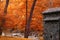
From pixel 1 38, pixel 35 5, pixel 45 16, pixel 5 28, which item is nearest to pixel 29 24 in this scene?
pixel 35 5

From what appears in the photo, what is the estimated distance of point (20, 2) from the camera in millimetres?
20281

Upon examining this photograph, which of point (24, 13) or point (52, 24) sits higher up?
point (52, 24)

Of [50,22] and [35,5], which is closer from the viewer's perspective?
[50,22]

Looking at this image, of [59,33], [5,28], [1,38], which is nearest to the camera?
[59,33]

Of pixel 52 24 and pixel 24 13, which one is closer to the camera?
pixel 52 24

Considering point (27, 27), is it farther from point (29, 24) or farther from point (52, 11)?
point (52, 11)

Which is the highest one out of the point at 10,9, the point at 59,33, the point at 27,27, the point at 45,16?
the point at 45,16

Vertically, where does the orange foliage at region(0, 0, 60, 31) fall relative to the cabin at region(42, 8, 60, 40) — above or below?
below

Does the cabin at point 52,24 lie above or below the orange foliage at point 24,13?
above

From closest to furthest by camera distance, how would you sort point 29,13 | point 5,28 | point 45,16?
point 45,16 < point 5,28 < point 29,13

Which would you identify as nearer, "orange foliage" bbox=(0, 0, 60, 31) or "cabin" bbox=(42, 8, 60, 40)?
"cabin" bbox=(42, 8, 60, 40)

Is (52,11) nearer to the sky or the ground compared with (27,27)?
nearer to the sky

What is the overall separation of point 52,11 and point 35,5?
47.4ft

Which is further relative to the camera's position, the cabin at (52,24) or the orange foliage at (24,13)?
the orange foliage at (24,13)
